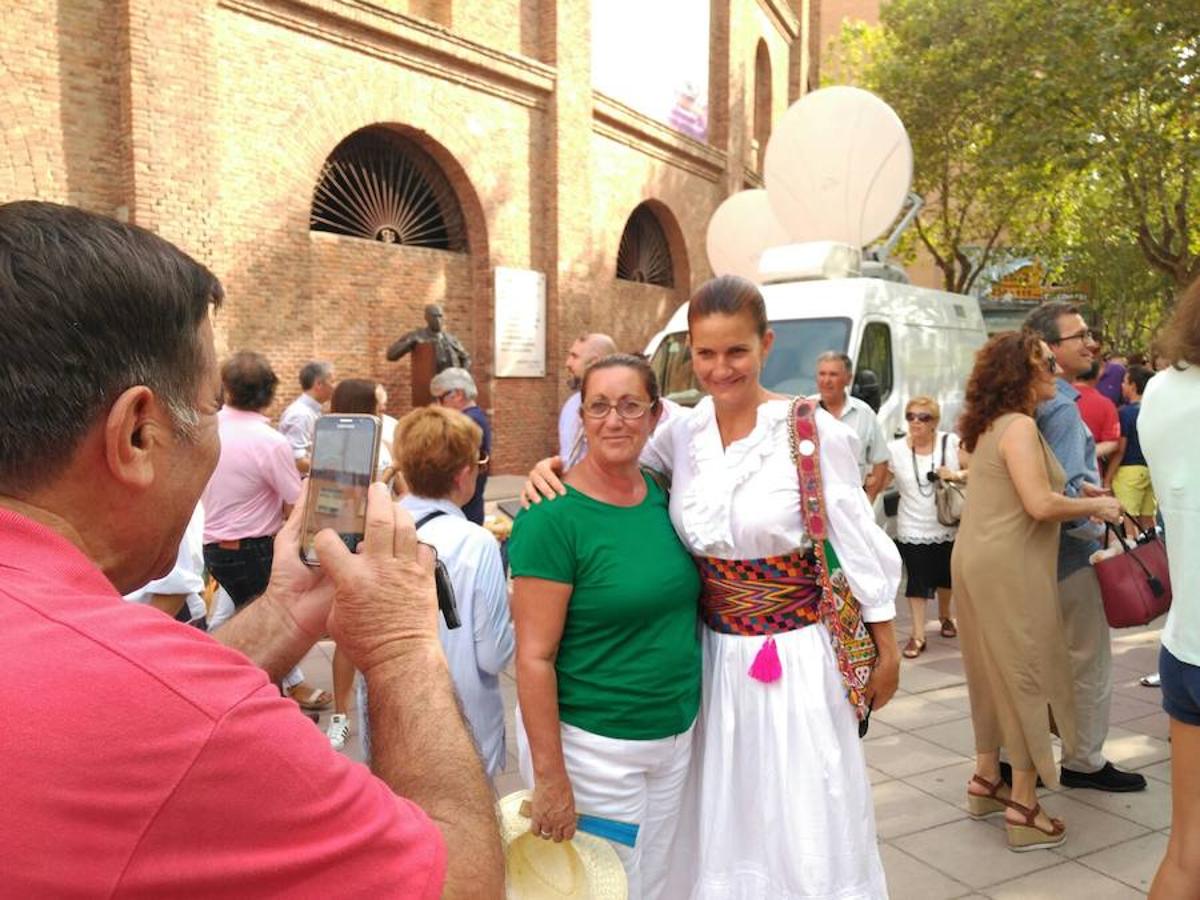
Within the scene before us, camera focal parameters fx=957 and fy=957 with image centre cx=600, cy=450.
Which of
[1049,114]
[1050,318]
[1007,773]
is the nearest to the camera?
[1007,773]

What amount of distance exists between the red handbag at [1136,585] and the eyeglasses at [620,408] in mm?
2509

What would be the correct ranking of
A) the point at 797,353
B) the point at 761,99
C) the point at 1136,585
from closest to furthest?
the point at 1136,585
the point at 797,353
the point at 761,99

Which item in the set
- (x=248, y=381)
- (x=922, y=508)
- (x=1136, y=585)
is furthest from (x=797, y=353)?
(x=248, y=381)

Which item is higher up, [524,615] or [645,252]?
[645,252]

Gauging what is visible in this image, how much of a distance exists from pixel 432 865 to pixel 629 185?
56.1 feet

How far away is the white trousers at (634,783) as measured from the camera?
2607 mm

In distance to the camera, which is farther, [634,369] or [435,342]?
[435,342]

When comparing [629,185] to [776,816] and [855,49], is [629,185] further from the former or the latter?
[776,816]

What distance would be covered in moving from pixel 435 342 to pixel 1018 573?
31.0 feet

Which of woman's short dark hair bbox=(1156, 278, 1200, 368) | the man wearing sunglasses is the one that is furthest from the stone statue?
woman's short dark hair bbox=(1156, 278, 1200, 368)

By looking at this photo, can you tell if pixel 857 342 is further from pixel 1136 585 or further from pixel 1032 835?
pixel 1032 835

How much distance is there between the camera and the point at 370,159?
13.0 meters

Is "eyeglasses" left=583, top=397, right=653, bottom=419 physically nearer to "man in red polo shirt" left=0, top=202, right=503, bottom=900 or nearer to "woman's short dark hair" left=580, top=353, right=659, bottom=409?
"woman's short dark hair" left=580, top=353, right=659, bottom=409

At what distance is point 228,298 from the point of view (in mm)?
10695
